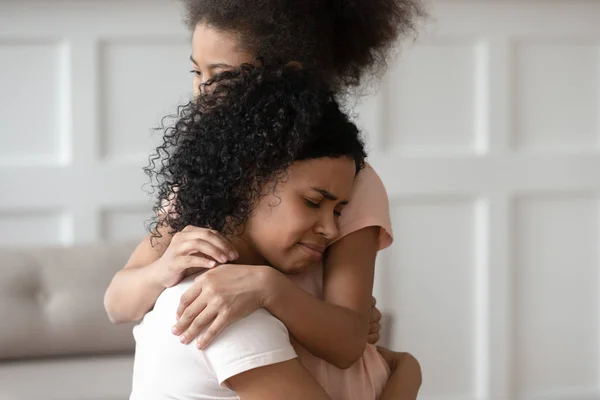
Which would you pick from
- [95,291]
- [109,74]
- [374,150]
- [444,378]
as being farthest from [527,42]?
[95,291]

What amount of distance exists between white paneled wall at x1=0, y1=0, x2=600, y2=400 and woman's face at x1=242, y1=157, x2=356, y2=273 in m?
1.84

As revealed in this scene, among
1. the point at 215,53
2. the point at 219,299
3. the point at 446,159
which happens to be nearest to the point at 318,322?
the point at 219,299

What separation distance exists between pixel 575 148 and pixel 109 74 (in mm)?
1734

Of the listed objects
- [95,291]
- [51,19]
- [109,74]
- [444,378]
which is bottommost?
[444,378]

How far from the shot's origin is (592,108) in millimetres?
3277

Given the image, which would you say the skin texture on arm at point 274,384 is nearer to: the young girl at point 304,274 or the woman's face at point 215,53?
the young girl at point 304,274

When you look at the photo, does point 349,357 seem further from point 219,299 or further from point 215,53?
point 215,53

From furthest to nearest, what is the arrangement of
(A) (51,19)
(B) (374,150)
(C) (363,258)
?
(B) (374,150) → (A) (51,19) → (C) (363,258)

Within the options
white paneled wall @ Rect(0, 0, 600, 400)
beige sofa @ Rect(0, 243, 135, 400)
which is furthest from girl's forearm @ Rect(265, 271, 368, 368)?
white paneled wall @ Rect(0, 0, 600, 400)

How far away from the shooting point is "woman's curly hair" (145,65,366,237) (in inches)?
40.7

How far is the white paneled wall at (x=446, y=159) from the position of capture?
9.23 feet

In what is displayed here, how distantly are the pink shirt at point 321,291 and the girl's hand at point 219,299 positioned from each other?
0.14 meters

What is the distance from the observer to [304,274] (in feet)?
4.00

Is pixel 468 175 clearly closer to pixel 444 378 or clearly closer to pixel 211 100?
pixel 444 378
